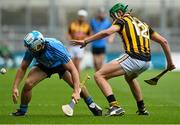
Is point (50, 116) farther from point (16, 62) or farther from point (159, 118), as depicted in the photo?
point (16, 62)

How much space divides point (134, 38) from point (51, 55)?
5.18 feet

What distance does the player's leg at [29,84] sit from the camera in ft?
47.4

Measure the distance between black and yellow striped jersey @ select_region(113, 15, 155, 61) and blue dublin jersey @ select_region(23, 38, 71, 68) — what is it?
1124 millimetres

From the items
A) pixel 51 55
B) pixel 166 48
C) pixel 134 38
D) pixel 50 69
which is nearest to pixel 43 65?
pixel 50 69

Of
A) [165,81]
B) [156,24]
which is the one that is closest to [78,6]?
[156,24]

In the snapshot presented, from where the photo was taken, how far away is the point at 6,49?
40.1 meters

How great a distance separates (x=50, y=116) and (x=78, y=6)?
1318 inches

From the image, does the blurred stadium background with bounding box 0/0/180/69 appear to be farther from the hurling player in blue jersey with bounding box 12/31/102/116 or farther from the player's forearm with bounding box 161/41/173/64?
the hurling player in blue jersey with bounding box 12/31/102/116

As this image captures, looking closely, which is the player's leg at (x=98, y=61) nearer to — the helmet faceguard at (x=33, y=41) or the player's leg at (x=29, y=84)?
the player's leg at (x=29, y=84)

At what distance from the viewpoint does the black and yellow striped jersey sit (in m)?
14.7

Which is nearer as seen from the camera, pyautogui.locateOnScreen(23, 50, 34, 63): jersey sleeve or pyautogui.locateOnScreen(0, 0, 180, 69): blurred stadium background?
pyautogui.locateOnScreen(23, 50, 34, 63): jersey sleeve

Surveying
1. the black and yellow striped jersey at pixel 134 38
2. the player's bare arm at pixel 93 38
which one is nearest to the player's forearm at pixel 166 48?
the black and yellow striped jersey at pixel 134 38

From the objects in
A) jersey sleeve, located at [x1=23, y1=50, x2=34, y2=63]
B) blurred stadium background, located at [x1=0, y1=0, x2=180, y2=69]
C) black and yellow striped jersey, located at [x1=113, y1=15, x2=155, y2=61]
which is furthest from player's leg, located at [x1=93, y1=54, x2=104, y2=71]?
blurred stadium background, located at [x1=0, y1=0, x2=180, y2=69]

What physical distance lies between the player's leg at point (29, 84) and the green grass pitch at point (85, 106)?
20cm
